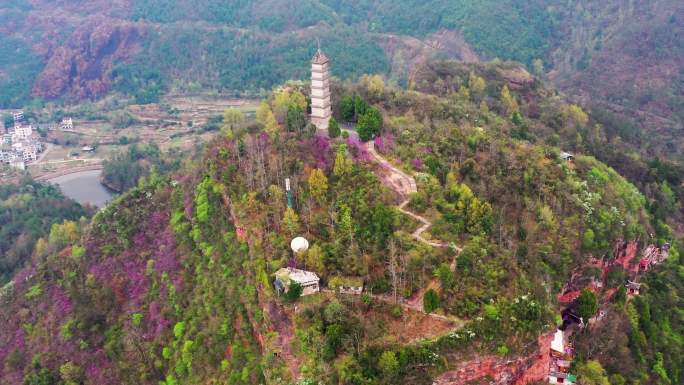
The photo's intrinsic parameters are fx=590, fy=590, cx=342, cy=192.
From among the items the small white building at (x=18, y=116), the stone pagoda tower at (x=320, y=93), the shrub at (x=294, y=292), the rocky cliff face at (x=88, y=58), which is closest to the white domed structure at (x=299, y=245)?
the shrub at (x=294, y=292)

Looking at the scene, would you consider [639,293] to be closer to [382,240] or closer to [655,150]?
[382,240]

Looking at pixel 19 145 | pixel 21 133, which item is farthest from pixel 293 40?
pixel 19 145

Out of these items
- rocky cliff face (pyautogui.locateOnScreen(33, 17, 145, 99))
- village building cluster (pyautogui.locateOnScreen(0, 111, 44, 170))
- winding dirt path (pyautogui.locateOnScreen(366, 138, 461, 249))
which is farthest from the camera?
rocky cliff face (pyautogui.locateOnScreen(33, 17, 145, 99))

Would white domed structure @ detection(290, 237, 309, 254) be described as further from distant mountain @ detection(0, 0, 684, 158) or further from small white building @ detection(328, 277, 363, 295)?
distant mountain @ detection(0, 0, 684, 158)

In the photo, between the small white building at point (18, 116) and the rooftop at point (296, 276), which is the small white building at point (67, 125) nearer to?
the small white building at point (18, 116)

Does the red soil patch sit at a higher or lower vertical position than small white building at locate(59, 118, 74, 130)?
higher

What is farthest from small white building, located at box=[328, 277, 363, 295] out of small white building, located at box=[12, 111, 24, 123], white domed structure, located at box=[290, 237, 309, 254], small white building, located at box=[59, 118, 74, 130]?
small white building, located at box=[12, 111, 24, 123]

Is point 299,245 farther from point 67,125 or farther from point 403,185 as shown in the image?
point 67,125
